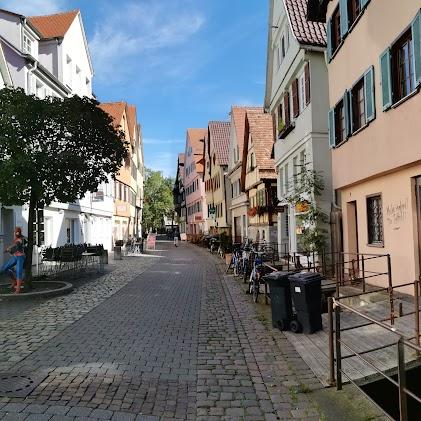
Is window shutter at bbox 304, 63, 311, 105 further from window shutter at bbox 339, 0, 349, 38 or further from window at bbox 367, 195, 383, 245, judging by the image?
window at bbox 367, 195, 383, 245

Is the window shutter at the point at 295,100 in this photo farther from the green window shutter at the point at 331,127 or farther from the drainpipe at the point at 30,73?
the drainpipe at the point at 30,73

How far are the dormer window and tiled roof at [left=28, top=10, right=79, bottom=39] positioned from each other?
345cm

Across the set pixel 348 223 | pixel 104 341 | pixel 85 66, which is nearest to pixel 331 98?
pixel 348 223

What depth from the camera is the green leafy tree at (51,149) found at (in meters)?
12.3

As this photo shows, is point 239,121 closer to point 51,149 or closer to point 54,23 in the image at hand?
point 54,23

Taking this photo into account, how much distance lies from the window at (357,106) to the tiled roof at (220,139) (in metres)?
31.9

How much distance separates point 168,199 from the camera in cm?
7938

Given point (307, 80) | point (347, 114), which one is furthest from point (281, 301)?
point (307, 80)

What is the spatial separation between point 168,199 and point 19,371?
241 ft

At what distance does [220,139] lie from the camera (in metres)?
47.8

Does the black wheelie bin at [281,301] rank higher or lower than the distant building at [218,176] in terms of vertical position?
lower

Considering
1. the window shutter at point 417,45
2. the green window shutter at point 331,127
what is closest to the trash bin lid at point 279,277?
the window shutter at point 417,45

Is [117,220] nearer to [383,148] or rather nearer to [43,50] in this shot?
[43,50]

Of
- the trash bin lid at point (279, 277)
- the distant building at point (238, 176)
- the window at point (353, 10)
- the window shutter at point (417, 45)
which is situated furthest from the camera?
the distant building at point (238, 176)
